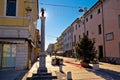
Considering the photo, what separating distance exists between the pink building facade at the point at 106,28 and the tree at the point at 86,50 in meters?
3.36

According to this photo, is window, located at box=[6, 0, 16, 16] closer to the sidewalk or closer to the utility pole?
the utility pole

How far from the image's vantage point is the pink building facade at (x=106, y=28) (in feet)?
85.9

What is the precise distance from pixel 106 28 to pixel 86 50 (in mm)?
9088

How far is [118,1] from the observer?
25797mm

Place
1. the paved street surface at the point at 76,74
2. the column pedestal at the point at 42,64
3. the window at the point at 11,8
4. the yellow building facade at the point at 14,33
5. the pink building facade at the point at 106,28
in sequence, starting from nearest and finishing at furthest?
the paved street surface at the point at 76,74 → the column pedestal at the point at 42,64 → the yellow building facade at the point at 14,33 → the window at the point at 11,8 → the pink building facade at the point at 106,28

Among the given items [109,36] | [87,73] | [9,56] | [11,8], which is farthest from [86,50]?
[11,8]

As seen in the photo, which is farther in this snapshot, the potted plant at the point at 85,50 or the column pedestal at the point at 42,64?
the potted plant at the point at 85,50

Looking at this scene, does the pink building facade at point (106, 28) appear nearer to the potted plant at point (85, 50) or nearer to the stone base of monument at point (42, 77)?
the potted plant at point (85, 50)

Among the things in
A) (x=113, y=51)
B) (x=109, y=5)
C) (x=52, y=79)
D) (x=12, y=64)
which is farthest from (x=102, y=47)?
(x=52, y=79)

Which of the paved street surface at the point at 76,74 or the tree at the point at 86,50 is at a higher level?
the tree at the point at 86,50

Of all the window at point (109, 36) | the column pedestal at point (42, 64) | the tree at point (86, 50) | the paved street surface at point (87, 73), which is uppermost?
the window at point (109, 36)

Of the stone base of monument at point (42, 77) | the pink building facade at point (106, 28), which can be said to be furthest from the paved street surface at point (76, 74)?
the pink building facade at point (106, 28)

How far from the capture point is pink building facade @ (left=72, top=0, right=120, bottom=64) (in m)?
26.2

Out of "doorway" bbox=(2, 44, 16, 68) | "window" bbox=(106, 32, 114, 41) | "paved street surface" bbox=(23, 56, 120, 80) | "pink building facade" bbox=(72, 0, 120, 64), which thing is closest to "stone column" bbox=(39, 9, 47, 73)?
"paved street surface" bbox=(23, 56, 120, 80)
